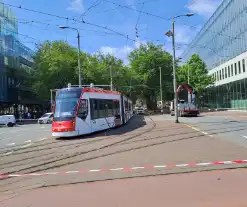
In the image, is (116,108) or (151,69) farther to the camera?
(151,69)

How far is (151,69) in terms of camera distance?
72562 millimetres

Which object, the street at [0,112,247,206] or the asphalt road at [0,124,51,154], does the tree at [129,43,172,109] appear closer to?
the asphalt road at [0,124,51,154]

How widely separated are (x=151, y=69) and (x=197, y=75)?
29.2 feet

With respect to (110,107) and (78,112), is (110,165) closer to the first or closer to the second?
(78,112)

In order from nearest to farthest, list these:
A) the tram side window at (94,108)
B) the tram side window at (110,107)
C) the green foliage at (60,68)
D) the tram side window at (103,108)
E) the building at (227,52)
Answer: the tram side window at (94,108) → the tram side window at (103,108) → the tram side window at (110,107) → the green foliage at (60,68) → the building at (227,52)

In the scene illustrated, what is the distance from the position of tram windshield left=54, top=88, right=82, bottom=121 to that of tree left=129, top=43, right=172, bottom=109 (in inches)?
1919

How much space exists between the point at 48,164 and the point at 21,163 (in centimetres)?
105

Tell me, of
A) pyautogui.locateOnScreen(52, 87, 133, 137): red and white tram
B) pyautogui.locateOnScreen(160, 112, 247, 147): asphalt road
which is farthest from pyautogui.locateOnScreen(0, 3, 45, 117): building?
pyautogui.locateOnScreen(160, 112, 247, 147): asphalt road

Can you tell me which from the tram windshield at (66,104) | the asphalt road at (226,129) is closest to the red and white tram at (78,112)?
the tram windshield at (66,104)

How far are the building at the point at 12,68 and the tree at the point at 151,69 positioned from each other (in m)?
20.4

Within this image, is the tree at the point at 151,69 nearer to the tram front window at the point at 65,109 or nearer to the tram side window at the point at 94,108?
the tram side window at the point at 94,108

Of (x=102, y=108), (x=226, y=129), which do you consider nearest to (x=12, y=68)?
(x=102, y=108)

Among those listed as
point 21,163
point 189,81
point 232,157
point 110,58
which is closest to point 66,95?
point 21,163

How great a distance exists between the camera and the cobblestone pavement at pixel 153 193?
259 inches
